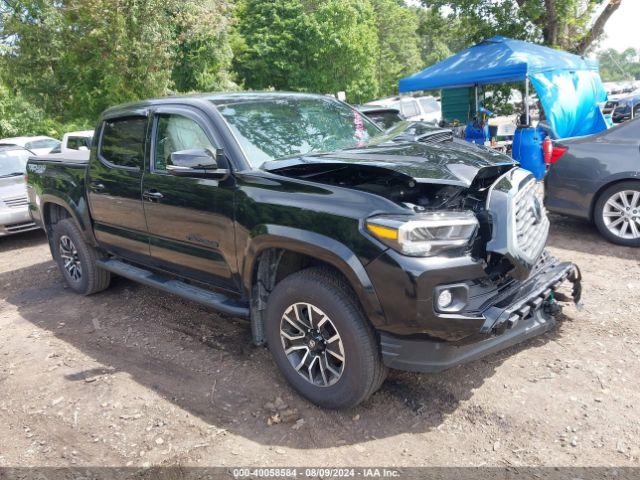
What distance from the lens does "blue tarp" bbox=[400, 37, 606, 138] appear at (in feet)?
33.7

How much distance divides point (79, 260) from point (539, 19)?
1263 cm

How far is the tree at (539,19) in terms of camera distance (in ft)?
42.0

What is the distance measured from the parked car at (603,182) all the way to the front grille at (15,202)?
25.4 ft

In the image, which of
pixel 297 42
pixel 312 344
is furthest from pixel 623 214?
pixel 297 42

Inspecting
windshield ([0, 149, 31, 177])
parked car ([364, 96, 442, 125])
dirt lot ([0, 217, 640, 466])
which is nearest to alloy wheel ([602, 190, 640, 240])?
dirt lot ([0, 217, 640, 466])

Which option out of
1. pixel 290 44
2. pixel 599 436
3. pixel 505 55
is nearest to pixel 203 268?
pixel 599 436

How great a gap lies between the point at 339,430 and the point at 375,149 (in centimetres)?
182

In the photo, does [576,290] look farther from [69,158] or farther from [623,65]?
[623,65]

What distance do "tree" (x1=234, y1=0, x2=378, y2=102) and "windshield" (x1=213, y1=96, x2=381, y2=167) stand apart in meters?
24.1

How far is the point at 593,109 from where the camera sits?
1192 cm

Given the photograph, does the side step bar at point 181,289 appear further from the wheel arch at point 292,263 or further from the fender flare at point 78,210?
the fender flare at point 78,210

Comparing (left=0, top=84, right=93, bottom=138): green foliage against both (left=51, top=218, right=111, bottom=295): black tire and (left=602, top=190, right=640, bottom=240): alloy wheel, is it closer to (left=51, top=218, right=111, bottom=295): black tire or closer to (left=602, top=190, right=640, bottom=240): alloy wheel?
(left=51, top=218, right=111, bottom=295): black tire

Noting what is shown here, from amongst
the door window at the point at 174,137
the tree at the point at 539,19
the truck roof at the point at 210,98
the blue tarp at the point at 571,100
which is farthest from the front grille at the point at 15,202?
the tree at the point at 539,19

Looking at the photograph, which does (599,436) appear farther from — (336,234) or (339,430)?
(336,234)
